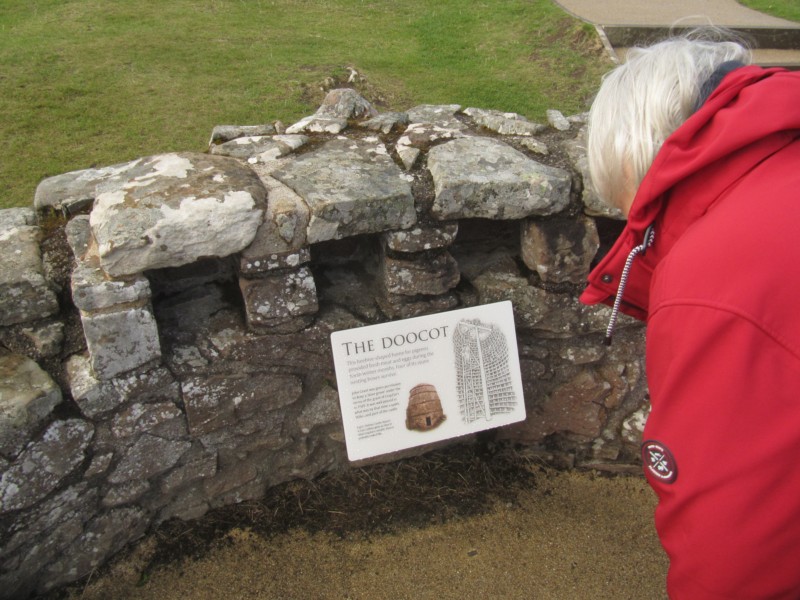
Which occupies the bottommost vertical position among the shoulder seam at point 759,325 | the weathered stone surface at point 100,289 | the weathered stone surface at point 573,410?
the weathered stone surface at point 573,410

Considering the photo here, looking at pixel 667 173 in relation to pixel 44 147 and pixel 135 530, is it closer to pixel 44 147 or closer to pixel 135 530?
pixel 135 530

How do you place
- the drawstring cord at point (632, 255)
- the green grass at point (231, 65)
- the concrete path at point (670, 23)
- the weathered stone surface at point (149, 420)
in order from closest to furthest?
the drawstring cord at point (632, 255) < the weathered stone surface at point (149, 420) < the green grass at point (231, 65) < the concrete path at point (670, 23)

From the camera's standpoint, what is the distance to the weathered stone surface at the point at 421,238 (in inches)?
88.4

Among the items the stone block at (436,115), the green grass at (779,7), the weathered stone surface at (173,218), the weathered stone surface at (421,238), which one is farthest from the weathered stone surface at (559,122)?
the green grass at (779,7)

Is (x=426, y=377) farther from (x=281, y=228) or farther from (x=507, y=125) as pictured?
(x=507, y=125)

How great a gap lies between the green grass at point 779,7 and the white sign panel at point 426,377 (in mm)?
8320

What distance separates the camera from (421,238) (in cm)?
227

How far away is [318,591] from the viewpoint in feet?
7.70

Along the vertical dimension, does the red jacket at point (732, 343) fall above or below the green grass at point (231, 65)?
above

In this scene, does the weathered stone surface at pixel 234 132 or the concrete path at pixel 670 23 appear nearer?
the weathered stone surface at pixel 234 132

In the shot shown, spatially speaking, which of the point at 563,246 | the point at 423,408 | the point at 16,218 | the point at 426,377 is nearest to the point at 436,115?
the point at 563,246

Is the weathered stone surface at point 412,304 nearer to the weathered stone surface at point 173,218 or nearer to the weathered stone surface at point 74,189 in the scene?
the weathered stone surface at point 173,218

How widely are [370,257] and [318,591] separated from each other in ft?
4.22

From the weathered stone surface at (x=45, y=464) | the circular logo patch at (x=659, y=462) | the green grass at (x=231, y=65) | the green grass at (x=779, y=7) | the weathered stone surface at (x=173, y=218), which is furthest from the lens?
the green grass at (x=779, y=7)
